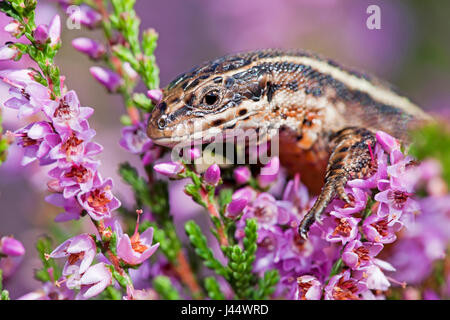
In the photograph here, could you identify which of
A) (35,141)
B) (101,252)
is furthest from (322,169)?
(35,141)

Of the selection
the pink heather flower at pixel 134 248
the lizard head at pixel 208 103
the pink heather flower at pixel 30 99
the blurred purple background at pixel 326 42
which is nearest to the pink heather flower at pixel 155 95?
the lizard head at pixel 208 103

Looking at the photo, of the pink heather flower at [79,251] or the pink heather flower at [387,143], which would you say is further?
the pink heather flower at [387,143]

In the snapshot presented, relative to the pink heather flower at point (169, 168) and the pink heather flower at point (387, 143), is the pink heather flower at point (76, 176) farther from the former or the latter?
the pink heather flower at point (387, 143)

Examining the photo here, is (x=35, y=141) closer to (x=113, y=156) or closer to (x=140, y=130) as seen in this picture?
(x=140, y=130)

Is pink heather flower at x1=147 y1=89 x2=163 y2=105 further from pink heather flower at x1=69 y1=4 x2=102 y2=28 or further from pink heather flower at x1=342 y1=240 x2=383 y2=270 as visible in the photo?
pink heather flower at x1=342 y1=240 x2=383 y2=270

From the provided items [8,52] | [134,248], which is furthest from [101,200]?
[8,52]

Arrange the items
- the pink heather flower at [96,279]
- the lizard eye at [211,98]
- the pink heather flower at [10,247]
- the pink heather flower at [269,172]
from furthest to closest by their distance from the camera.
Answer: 1. the pink heather flower at [269,172]
2. the lizard eye at [211,98]
3. the pink heather flower at [10,247]
4. the pink heather flower at [96,279]
